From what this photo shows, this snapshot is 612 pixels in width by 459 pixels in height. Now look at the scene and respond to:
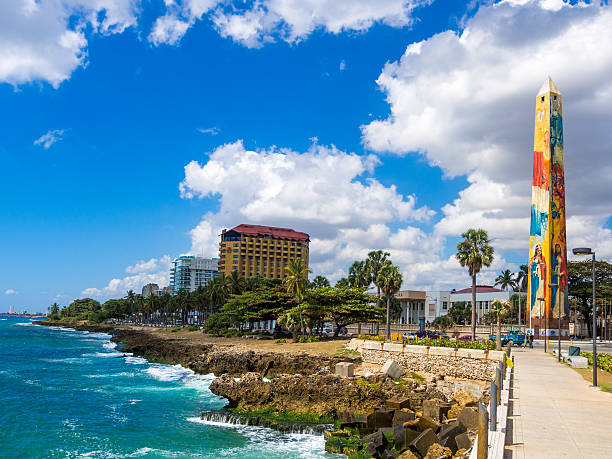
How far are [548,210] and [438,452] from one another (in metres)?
66.0

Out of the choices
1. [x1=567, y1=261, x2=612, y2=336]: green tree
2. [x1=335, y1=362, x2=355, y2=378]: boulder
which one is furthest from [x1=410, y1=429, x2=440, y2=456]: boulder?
[x1=567, y1=261, x2=612, y2=336]: green tree

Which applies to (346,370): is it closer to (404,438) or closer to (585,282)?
(404,438)

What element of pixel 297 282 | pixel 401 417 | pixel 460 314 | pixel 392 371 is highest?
pixel 297 282

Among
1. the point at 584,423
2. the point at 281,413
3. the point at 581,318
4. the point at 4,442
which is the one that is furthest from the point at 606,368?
the point at 581,318

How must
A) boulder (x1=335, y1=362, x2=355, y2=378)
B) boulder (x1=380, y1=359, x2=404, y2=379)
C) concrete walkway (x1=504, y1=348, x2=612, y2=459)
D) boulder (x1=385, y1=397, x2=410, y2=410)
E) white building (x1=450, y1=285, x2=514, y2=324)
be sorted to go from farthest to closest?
white building (x1=450, y1=285, x2=514, y2=324)
boulder (x1=335, y1=362, x2=355, y2=378)
boulder (x1=380, y1=359, x2=404, y2=379)
boulder (x1=385, y1=397, x2=410, y2=410)
concrete walkway (x1=504, y1=348, x2=612, y2=459)

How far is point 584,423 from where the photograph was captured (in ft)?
50.5

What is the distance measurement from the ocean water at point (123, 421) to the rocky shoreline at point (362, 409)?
1475 mm

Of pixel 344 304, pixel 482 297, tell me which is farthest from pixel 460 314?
pixel 344 304

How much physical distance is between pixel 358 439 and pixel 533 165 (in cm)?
6628

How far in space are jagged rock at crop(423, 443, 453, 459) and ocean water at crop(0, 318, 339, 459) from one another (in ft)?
19.1

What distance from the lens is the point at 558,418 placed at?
16016 mm

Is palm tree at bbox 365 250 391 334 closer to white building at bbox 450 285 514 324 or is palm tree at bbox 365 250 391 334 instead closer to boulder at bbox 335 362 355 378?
boulder at bbox 335 362 355 378

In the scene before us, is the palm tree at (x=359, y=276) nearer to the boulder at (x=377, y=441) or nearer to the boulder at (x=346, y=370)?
the boulder at (x=346, y=370)

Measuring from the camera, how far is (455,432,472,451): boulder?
1684 centimetres
